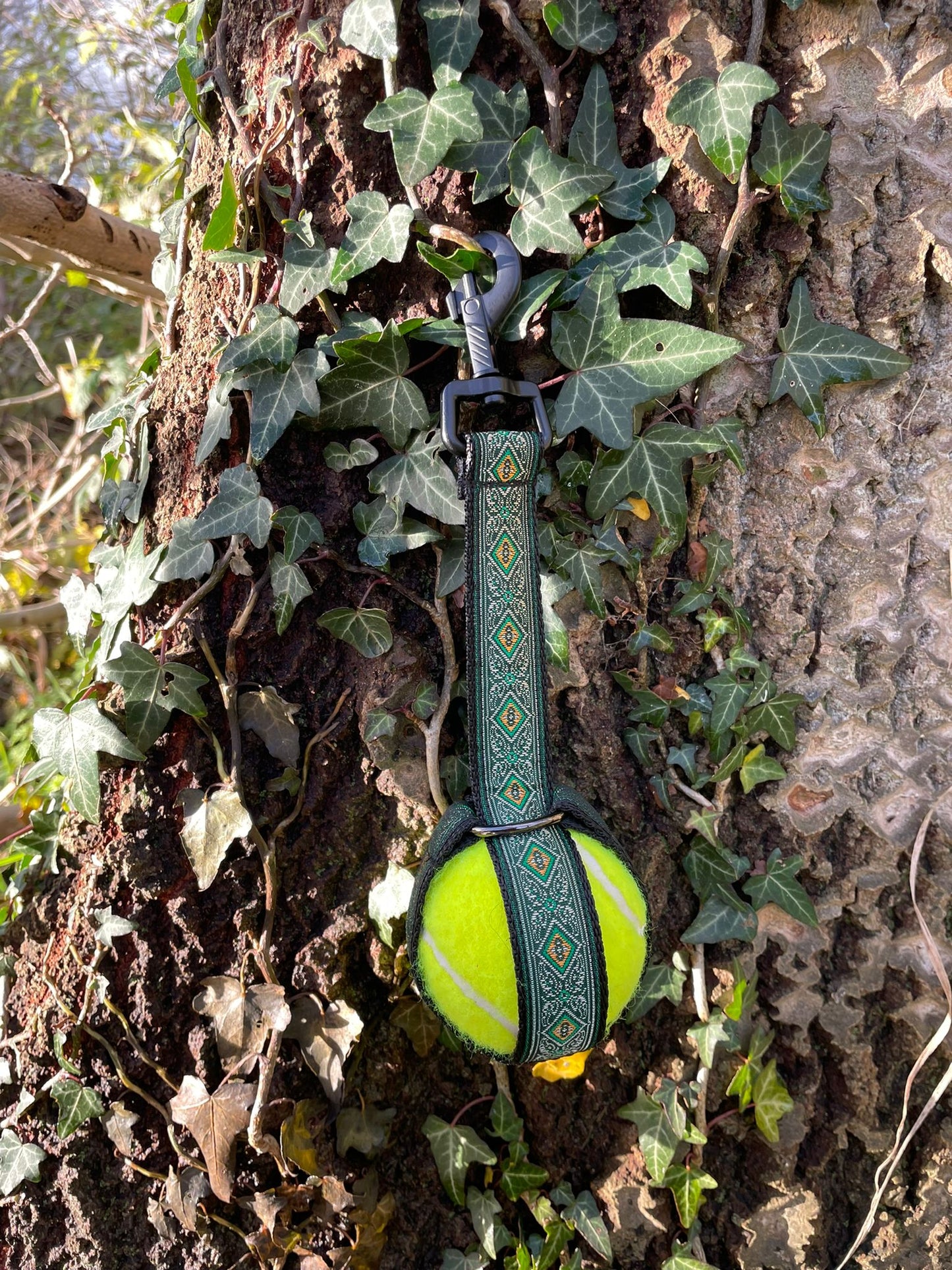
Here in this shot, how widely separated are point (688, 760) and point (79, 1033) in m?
0.92

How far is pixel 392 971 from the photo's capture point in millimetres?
1156

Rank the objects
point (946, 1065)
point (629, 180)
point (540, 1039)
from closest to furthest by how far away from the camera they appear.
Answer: point (540, 1039) → point (629, 180) → point (946, 1065)

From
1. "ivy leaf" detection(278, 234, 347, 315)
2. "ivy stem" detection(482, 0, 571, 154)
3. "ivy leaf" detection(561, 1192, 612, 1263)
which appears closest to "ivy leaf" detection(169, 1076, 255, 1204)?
"ivy leaf" detection(561, 1192, 612, 1263)

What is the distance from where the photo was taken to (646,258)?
1074mm

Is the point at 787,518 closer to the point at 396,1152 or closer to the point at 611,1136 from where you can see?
the point at 611,1136

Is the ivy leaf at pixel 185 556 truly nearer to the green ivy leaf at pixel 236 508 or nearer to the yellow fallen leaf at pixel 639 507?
the green ivy leaf at pixel 236 508

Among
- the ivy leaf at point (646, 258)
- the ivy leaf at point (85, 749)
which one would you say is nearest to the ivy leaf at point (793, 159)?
the ivy leaf at point (646, 258)

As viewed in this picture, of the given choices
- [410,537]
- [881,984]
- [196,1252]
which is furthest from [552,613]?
[196,1252]

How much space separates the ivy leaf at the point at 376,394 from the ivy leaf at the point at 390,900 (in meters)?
0.56

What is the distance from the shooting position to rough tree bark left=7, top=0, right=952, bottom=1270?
1144 millimetres

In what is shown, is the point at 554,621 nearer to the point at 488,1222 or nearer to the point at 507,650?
the point at 507,650

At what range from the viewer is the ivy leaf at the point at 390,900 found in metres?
1.12

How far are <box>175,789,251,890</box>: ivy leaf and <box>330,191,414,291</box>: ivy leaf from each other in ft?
2.23

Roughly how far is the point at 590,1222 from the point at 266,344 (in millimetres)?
1259
